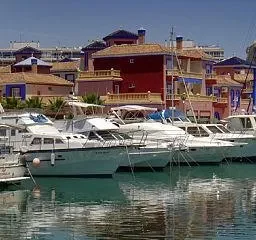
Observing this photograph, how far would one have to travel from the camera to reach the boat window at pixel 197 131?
5216 cm

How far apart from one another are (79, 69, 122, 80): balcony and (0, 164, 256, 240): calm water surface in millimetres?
29208

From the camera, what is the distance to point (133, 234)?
23.6 metres

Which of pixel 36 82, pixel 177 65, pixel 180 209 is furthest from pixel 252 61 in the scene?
pixel 180 209

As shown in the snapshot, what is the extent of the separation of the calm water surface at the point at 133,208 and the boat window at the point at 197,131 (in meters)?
8.14

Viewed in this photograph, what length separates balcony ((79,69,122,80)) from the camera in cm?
7256

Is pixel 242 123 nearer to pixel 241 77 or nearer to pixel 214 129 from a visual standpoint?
pixel 214 129

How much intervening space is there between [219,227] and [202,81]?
5562 cm

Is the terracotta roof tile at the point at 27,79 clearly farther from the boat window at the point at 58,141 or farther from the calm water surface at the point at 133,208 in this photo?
the boat window at the point at 58,141

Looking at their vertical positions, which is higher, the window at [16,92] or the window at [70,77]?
the window at [70,77]

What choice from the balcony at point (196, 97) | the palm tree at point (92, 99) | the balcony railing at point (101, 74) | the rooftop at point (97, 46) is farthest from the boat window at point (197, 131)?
the rooftop at point (97, 46)

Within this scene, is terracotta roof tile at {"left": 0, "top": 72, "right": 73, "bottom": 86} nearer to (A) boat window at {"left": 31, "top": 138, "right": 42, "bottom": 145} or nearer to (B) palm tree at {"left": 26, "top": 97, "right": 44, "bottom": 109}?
(B) palm tree at {"left": 26, "top": 97, "right": 44, "bottom": 109}

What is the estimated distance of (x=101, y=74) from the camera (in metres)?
73.1

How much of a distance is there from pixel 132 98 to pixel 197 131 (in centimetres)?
1759

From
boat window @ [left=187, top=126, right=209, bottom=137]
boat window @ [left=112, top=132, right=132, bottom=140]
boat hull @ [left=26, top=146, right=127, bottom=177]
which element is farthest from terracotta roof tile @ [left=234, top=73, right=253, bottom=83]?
boat hull @ [left=26, top=146, right=127, bottom=177]
